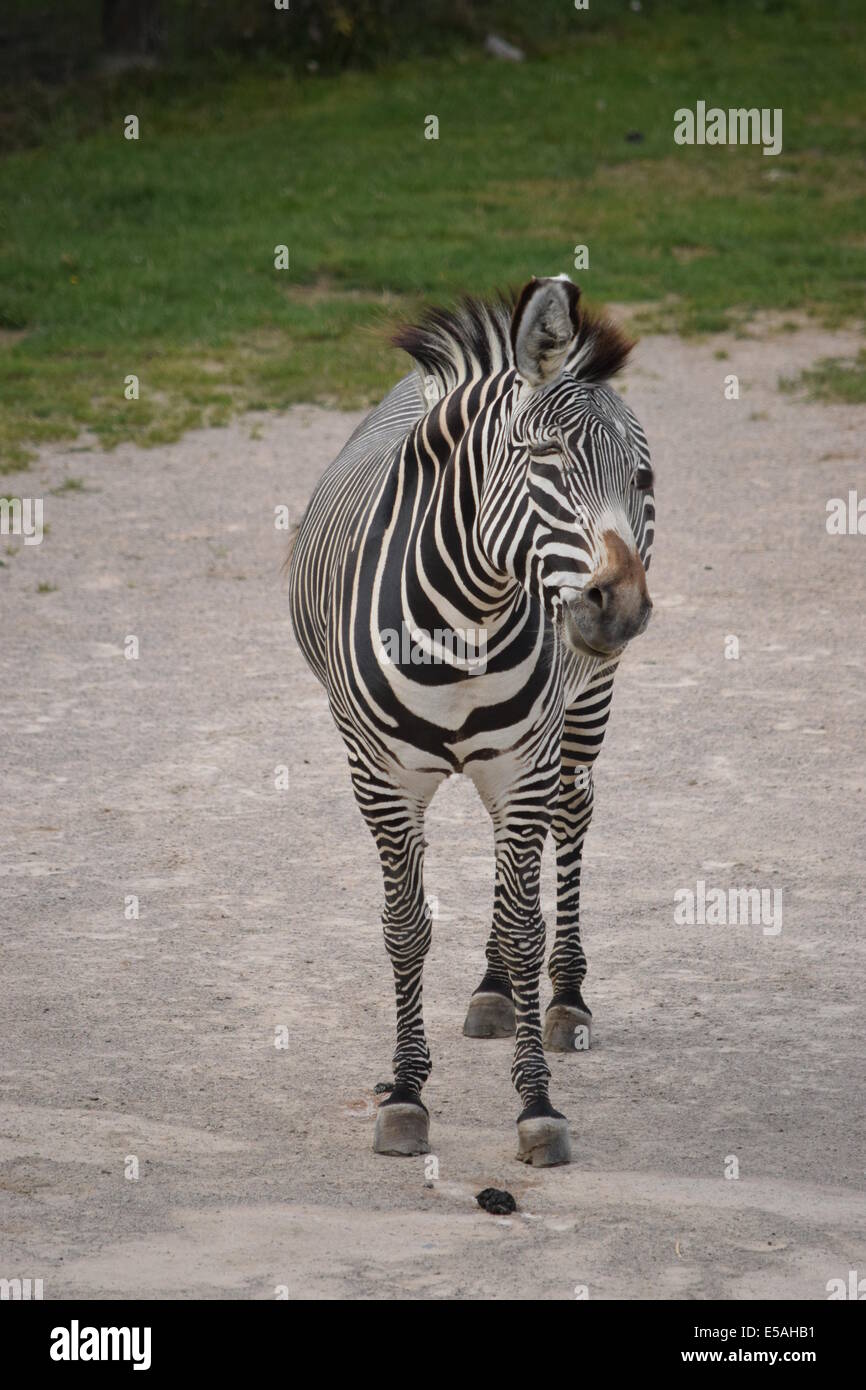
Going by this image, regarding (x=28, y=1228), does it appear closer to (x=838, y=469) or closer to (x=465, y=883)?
(x=465, y=883)

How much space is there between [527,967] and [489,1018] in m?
0.86

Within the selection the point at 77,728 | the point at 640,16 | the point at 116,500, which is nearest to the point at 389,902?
the point at 77,728

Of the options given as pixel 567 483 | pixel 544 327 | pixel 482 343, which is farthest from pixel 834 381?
pixel 567 483

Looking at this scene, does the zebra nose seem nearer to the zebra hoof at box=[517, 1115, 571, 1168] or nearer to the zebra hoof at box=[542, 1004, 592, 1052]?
the zebra hoof at box=[517, 1115, 571, 1168]

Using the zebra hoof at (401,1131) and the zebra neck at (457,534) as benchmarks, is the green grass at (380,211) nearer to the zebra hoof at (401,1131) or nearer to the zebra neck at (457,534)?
the zebra neck at (457,534)

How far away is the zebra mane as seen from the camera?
4238mm

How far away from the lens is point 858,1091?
16.8ft

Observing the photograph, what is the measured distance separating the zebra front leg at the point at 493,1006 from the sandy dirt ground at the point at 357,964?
75 millimetres

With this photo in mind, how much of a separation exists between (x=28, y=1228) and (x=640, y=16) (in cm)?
2443

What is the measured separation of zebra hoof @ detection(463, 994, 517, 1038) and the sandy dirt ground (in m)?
0.06

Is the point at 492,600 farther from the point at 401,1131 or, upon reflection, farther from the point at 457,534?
the point at 401,1131

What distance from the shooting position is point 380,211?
59.9 feet

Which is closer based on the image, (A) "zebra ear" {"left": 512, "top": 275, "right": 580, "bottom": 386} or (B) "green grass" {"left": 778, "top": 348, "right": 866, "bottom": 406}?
(A) "zebra ear" {"left": 512, "top": 275, "right": 580, "bottom": 386}

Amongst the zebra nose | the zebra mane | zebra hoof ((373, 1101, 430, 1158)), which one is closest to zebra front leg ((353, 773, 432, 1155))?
zebra hoof ((373, 1101, 430, 1158))
